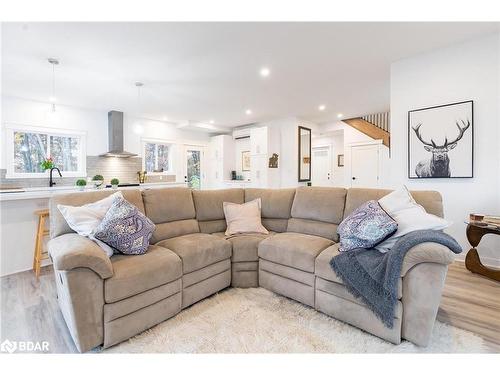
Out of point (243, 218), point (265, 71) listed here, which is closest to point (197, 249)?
point (243, 218)

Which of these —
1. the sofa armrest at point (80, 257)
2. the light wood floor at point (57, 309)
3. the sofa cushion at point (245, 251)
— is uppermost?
the sofa armrest at point (80, 257)

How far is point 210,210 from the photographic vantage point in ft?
9.98

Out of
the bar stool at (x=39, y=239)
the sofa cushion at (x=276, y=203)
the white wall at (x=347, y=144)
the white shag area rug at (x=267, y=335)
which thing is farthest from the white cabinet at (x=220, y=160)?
the white shag area rug at (x=267, y=335)

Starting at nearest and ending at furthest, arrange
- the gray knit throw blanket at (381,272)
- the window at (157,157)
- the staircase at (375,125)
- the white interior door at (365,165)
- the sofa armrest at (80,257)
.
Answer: the sofa armrest at (80,257), the gray knit throw blanket at (381,272), the staircase at (375,125), the white interior door at (365,165), the window at (157,157)

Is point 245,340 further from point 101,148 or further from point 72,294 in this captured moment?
point 101,148

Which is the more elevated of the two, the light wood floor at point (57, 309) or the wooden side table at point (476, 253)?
the wooden side table at point (476, 253)

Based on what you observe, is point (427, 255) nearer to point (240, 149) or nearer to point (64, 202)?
point (64, 202)

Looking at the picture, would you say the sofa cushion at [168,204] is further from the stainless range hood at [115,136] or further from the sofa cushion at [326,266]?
the stainless range hood at [115,136]

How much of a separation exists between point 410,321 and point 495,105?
2.72 m

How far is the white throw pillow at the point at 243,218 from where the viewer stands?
2.88 meters

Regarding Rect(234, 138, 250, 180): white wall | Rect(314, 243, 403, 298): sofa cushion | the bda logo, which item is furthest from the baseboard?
Rect(234, 138, 250, 180): white wall

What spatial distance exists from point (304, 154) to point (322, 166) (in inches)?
53.5

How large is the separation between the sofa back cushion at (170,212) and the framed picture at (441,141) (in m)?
2.93
